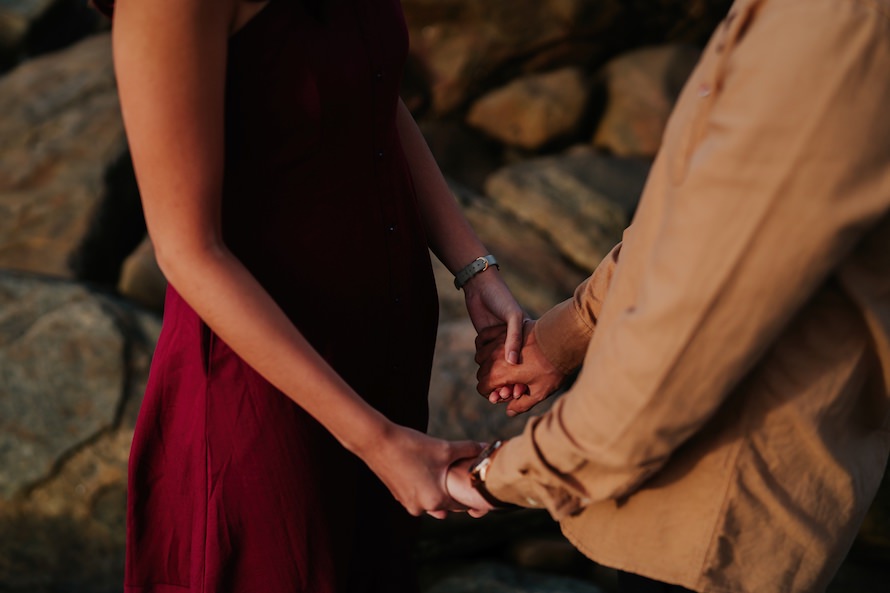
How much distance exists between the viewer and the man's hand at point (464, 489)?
150 centimetres

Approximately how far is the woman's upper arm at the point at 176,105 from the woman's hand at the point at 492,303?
665mm

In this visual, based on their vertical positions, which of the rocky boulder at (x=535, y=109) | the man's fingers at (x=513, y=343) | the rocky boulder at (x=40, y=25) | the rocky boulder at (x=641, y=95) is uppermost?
the man's fingers at (x=513, y=343)

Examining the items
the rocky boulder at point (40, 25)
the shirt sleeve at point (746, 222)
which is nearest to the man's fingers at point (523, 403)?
the shirt sleeve at point (746, 222)

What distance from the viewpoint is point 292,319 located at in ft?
5.32

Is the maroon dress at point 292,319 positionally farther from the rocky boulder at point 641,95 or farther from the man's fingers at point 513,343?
the rocky boulder at point 641,95

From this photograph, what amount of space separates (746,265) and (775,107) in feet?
0.54

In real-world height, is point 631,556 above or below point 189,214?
below

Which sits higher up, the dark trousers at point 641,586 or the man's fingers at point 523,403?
the dark trousers at point 641,586

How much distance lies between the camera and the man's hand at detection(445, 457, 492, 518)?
150cm

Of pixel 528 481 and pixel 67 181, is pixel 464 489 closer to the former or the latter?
pixel 528 481

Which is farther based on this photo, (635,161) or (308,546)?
(635,161)

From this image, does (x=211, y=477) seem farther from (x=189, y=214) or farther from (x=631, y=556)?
(x=631, y=556)

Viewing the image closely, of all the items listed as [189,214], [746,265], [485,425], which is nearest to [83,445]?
[485,425]

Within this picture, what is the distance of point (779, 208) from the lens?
1.10 meters
